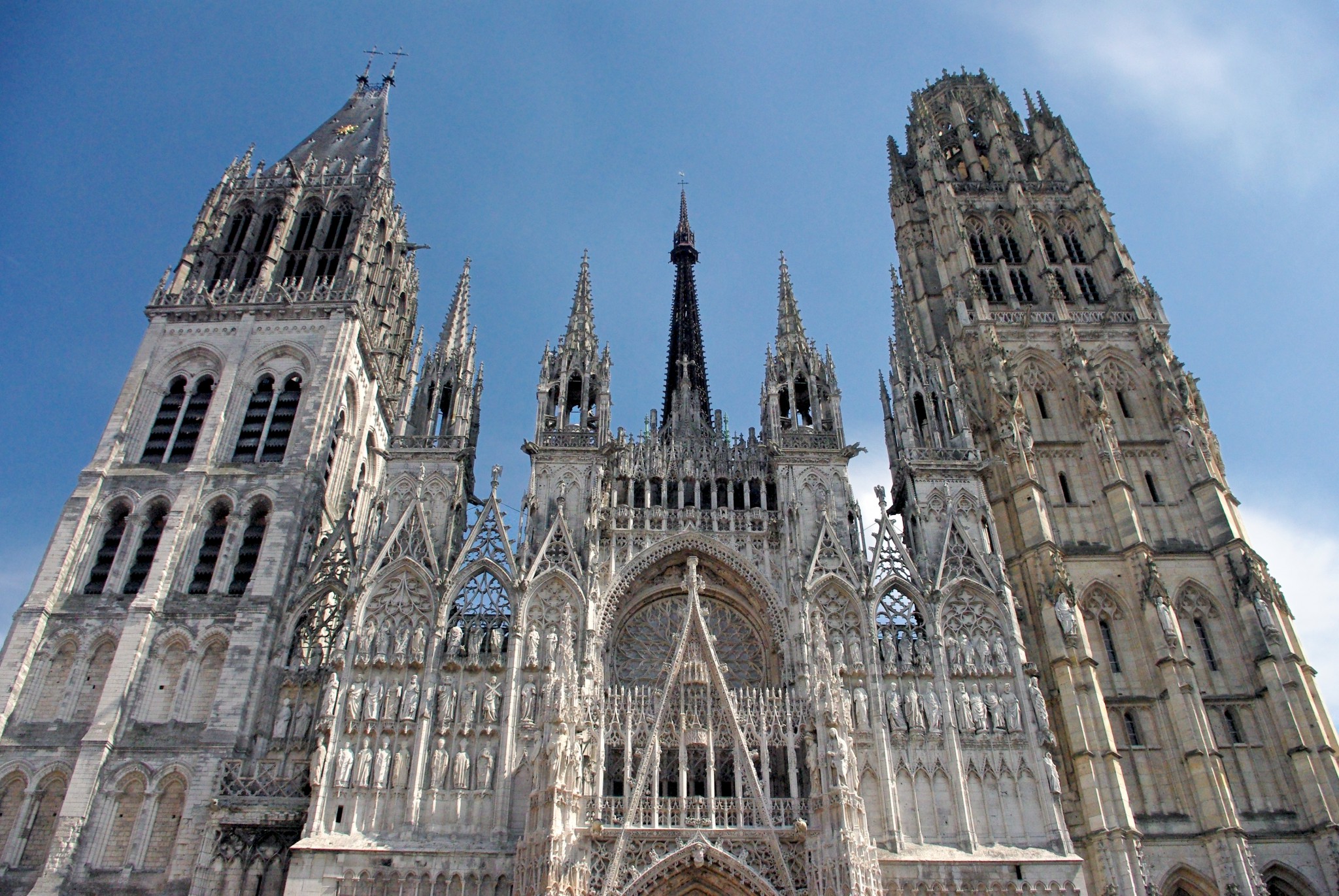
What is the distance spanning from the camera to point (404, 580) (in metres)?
25.6

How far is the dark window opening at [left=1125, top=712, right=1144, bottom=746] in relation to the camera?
2564 cm

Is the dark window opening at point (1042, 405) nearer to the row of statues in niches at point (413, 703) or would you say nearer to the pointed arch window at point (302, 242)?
the row of statues in niches at point (413, 703)

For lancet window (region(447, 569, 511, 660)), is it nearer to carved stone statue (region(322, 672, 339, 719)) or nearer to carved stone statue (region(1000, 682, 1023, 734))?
carved stone statue (region(322, 672, 339, 719))

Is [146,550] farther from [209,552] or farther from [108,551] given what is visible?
[209,552]

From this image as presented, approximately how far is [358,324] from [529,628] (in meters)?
14.0

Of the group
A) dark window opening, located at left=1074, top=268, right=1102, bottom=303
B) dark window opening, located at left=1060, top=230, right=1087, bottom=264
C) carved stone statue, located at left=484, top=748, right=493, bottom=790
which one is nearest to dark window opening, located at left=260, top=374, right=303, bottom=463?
carved stone statue, located at left=484, top=748, right=493, bottom=790

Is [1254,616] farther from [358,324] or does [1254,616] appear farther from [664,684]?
[358,324]

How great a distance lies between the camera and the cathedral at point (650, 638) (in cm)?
2186

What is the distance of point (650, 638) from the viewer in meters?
26.7

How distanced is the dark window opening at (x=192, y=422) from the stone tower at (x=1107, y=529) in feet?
72.9

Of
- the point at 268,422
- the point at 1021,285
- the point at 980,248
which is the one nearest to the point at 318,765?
the point at 268,422

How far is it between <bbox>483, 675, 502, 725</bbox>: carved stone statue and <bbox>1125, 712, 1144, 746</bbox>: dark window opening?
16.9 meters

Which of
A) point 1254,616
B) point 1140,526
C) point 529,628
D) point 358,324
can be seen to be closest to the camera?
point 529,628

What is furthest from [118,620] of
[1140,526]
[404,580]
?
[1140,526]
